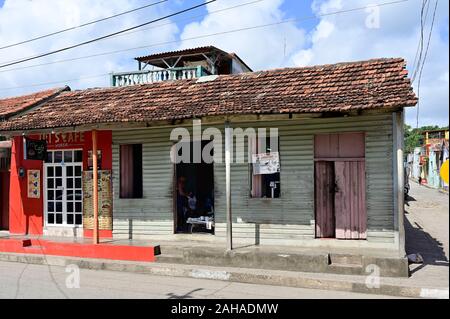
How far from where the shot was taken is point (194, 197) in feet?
38.3

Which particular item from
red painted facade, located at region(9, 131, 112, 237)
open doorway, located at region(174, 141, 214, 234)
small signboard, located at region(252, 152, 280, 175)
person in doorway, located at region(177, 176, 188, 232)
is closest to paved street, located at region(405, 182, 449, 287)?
small signboard, located at region(252, 152, 280, 175)

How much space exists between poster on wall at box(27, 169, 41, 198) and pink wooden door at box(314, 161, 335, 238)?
26.0 feet

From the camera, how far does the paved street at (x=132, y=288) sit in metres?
7.19

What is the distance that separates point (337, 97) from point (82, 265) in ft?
21.4

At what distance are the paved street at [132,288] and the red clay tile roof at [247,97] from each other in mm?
3248

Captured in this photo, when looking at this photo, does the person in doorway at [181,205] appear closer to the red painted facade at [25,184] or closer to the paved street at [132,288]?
the paved street at [132,288]

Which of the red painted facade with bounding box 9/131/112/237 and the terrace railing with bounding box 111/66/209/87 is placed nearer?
the red painted facade with bounding box 9/131/112/237

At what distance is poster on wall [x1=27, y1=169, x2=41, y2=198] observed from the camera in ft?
42.5

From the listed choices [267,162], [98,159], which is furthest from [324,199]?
[98,159]

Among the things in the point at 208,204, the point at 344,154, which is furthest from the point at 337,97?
the point at 208,204

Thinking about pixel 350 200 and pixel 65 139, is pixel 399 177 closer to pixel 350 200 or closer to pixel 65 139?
pixel 350 200

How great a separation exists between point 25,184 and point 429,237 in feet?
38.0

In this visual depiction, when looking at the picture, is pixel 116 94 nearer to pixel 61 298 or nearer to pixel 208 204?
pixel 208 204

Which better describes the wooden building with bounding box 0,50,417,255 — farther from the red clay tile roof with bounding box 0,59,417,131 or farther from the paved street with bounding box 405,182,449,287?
the paved street with bounding box 405,182,449,287
